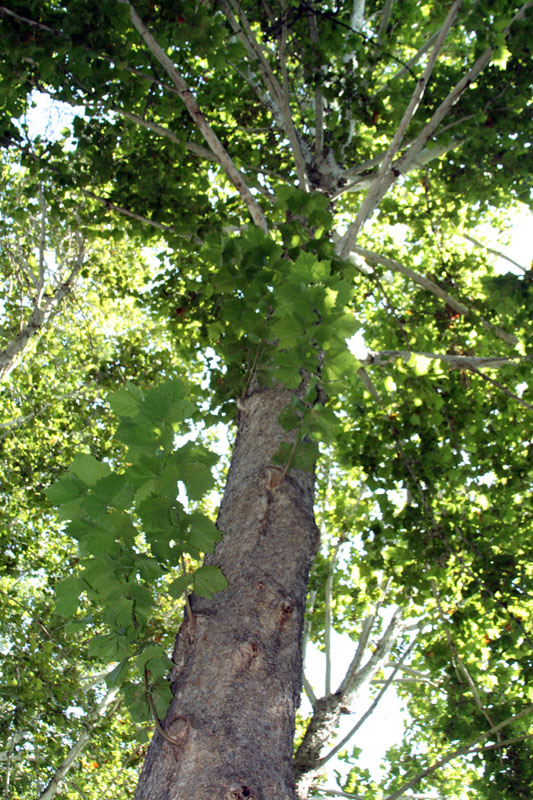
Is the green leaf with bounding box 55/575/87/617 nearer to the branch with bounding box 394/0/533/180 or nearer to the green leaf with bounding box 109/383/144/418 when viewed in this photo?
the green leaf with bounding box 109/383/144/418

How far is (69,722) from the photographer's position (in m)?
5.11

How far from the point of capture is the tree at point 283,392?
4.12 ft

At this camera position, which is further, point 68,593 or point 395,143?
point 395,143

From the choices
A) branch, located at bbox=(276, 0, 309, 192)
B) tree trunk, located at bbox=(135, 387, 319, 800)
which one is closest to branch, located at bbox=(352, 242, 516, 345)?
branch, located at bbox=(276, 0, 309, 192)

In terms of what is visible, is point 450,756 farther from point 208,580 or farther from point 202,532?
point 202,532

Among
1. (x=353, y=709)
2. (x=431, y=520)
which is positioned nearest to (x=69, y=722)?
(x=353, y=709)

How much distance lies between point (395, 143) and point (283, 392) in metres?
1.56

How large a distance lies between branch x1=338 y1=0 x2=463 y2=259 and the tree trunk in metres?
1.97

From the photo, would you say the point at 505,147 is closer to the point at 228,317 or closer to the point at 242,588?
the point at 228,317

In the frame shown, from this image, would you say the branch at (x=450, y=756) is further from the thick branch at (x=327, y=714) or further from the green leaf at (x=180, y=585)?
the thick branch at (x=327, y=714)

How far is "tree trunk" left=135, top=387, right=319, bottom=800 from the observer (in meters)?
1.15

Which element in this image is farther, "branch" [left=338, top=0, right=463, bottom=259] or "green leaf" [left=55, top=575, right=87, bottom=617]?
"branch" [left=338, top=0, right=463, bottom=259]

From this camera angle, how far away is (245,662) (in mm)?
1326

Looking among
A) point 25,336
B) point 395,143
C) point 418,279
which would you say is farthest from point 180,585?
point 25,336
